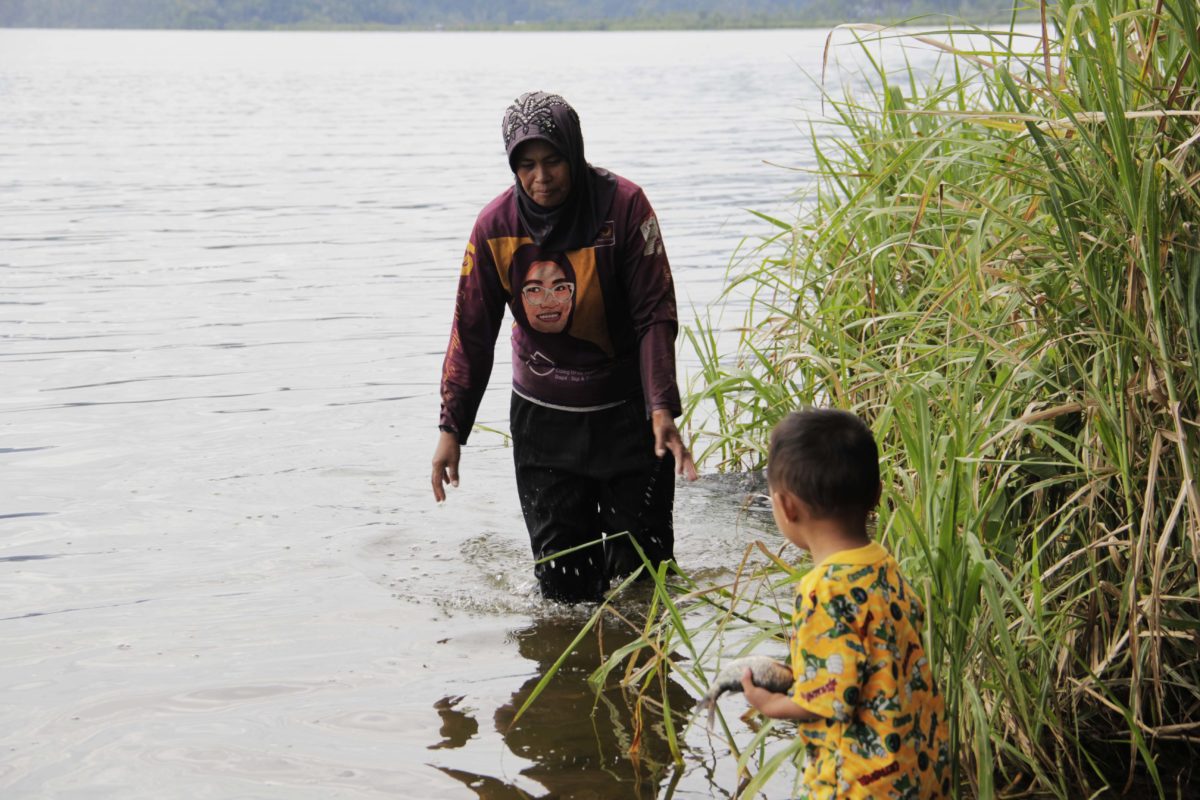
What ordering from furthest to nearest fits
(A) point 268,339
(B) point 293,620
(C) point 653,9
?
(C) point 653,9, (A) point 268,339, (B) point 293,620

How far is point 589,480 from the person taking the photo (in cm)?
477

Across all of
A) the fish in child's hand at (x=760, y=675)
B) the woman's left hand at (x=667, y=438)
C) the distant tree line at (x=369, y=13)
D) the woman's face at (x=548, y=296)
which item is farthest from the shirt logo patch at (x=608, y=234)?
the distant tree line at (x=369, y=13)

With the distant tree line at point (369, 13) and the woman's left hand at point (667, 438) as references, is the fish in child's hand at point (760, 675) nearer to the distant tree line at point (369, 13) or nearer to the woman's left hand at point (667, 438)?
the woman's left hand at point (667, 438)

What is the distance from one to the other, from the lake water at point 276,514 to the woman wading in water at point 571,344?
0.55 m

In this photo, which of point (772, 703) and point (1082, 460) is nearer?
point (772, 703)

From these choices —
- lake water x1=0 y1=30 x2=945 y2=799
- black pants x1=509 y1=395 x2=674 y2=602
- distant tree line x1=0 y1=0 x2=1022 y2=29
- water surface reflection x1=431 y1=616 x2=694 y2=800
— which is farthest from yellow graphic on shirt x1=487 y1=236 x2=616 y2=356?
distant tree line x1=0 y1=0 x2=1022 y2=29

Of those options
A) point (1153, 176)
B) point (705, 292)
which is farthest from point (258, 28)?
point (1153, 176)

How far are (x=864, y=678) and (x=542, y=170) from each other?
2.31 meters

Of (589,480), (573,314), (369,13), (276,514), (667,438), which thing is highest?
(369,13)

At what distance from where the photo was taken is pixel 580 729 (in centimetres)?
410

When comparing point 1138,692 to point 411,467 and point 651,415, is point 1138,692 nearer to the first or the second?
point 651,415

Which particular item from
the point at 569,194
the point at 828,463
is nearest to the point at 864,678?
the point at 828,463

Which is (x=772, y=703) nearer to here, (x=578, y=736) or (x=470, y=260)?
(x=578, y=736)

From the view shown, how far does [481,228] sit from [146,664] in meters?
1.91
